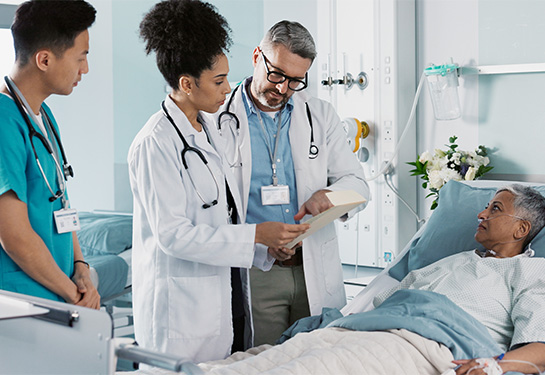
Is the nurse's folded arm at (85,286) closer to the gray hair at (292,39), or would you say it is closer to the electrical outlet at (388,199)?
the gray hair at (292,39)

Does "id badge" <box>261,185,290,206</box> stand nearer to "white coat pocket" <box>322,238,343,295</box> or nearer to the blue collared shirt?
the blue collared shirt

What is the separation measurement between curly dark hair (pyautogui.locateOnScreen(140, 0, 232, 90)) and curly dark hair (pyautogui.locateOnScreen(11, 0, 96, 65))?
262mm

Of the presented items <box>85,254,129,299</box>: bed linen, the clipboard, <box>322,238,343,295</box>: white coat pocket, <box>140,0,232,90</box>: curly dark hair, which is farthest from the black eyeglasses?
<box>85,254,129,299</box>: bed linen

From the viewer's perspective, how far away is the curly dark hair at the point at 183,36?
5.40 ft

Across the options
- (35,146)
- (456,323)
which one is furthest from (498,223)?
(35,146)

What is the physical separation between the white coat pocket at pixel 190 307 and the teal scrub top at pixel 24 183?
0.30m

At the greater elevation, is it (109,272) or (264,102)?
(264,102)

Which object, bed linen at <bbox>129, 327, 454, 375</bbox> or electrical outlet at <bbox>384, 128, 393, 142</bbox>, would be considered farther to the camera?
electrical outlet at <bbox>384, 128, 393, 142</bbox>

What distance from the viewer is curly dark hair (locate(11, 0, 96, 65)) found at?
1.43m

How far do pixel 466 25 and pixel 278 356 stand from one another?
6.52ft

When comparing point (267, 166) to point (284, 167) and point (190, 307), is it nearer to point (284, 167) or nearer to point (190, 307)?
point (284, 167)

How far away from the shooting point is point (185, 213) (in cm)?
168

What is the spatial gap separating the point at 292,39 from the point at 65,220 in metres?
0.88

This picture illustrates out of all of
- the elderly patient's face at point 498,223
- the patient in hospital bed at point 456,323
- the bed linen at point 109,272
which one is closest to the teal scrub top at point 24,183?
the patient in hospital bed at point 456,323
